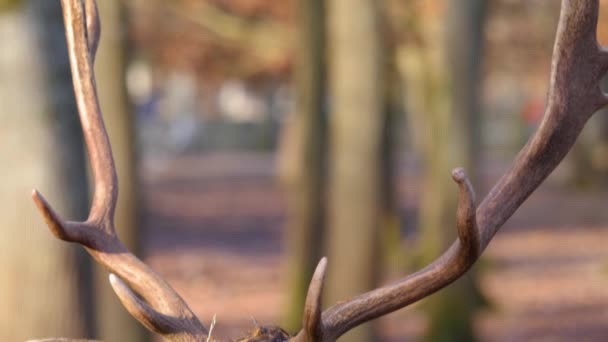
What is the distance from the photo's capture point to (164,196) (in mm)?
34156

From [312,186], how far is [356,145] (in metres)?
2.82

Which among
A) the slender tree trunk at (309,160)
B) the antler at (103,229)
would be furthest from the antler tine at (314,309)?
the slender tree trunk at (309,160)

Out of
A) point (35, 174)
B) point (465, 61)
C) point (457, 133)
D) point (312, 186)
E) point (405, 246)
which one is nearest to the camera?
point (35, 174)

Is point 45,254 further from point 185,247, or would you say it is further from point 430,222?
point 185,247

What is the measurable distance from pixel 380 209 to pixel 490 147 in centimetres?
4691

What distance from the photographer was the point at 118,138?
10.2 meters

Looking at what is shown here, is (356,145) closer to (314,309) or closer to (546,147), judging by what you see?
(546,147)

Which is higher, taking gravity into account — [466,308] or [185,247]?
[466,308]

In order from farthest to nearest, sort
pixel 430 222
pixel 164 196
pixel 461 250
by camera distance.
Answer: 1. pixel 164 196
2. pixel 430 222
3. pixel 461 250

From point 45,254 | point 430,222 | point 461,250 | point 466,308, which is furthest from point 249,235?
point 461,250

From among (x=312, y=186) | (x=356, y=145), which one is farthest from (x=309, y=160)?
(x=356, y=145)

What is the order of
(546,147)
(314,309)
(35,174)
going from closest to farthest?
1. (314,309)
2. (546,147)
3. (35,174)

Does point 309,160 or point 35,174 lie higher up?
point 35,174

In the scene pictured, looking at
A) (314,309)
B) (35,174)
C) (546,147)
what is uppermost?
(546,147)
